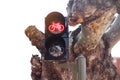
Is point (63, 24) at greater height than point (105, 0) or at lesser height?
lesser

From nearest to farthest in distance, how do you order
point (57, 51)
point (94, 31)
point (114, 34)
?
point (57, 51), point (94, 31), point (114, 34)

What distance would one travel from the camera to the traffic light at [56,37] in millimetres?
1453

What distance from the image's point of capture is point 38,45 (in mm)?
4242

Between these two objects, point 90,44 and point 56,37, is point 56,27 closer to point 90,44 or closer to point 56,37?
point 56,37

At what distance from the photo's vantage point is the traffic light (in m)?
1.45

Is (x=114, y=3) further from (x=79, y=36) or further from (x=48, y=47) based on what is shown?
(x=48, y=47)

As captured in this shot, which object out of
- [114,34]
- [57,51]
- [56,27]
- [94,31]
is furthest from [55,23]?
[114,34]

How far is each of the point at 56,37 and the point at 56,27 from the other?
47 mm

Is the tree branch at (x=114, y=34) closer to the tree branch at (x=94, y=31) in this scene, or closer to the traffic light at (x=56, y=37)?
the tree branch at (x=94, y=31)

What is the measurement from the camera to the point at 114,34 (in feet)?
14.2

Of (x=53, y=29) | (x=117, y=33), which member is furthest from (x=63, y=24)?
(x=117, y=33)

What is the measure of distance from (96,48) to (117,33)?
359mm

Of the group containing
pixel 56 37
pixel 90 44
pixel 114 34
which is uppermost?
pixel 114 34

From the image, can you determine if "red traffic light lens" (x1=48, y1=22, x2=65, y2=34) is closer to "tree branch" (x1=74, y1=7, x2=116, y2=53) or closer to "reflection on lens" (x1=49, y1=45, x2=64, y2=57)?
"reflection on lens" (x1=49, y1=45, x2=64, y2=57)
